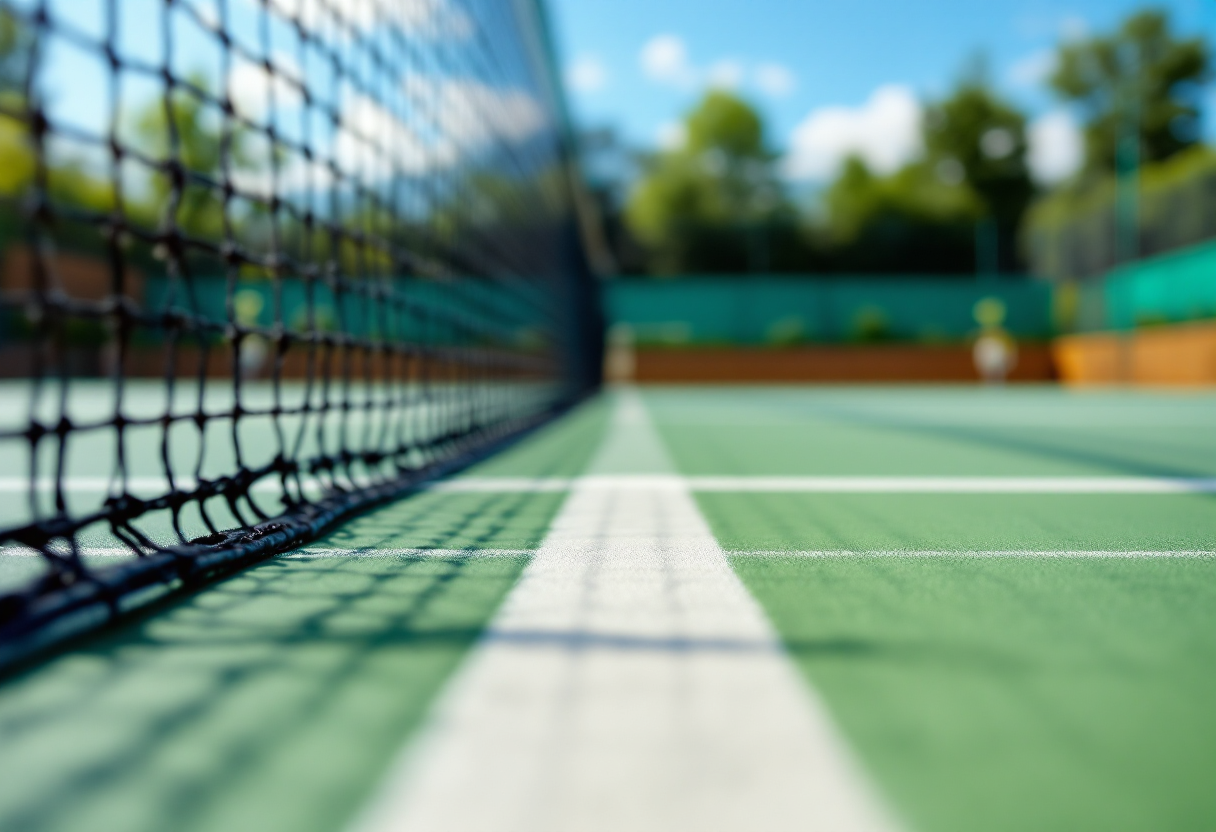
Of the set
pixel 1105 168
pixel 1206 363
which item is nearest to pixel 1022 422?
pixel 1206 363

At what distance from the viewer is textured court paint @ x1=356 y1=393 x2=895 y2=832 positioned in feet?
2.06

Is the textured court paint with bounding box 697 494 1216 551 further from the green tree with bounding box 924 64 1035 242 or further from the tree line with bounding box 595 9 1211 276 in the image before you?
the green tree with bounding box 924 64 1035 242

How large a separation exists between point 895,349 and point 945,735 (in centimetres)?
1795

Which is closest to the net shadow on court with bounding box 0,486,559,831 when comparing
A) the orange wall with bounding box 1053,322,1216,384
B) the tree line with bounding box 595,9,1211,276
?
the orange wall with bounding box 1053,322,1216,384

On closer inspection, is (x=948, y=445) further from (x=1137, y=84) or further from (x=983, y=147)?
(x=983, y=147)

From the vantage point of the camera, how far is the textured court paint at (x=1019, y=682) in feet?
2.11

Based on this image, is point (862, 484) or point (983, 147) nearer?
point (862, 484)

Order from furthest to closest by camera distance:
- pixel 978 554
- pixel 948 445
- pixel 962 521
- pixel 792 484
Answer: pixel 948 445 → pixel 792 484 → pixel 962 521 → pixel 978 554

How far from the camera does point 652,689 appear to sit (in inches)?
33.2

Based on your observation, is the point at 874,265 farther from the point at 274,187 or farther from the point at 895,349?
the point at 274,187

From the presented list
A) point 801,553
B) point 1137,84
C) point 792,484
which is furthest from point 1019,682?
point 1137,84

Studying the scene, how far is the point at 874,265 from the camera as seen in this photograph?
83.9ft

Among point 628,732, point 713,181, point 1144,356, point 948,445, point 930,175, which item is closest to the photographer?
point 628,732

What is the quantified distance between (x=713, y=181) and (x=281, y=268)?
3247 cm
